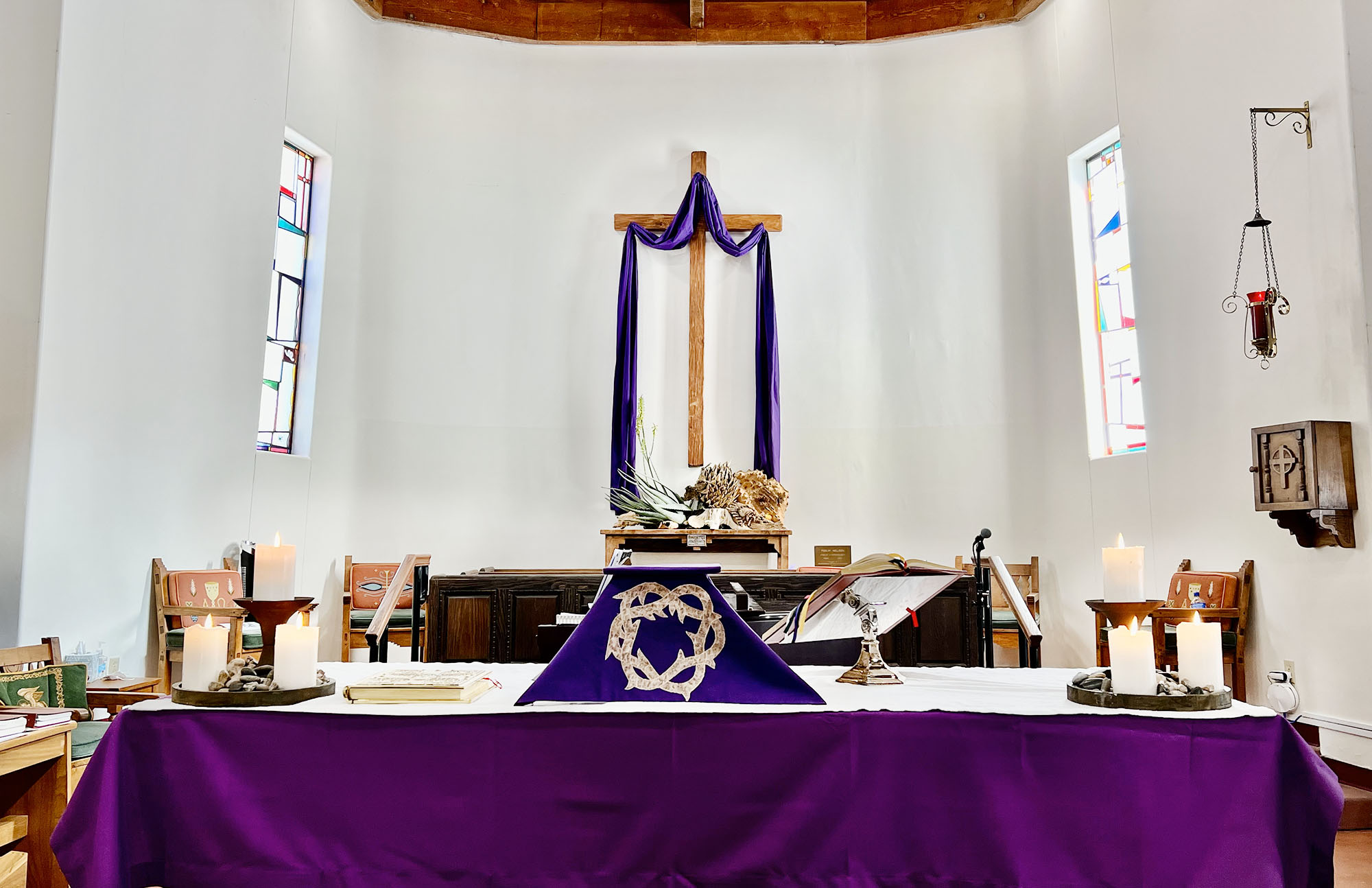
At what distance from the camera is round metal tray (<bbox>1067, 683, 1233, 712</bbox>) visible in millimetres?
1534

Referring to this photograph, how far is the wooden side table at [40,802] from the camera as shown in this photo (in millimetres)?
2414

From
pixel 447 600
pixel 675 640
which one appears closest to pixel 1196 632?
pixel 675 640

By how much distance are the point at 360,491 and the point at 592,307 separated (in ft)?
6.99

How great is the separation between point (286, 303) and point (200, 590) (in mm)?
2166

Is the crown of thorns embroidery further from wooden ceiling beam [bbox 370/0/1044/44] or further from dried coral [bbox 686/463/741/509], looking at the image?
wooden ceiling beam [bbox 370/0/1044/44]

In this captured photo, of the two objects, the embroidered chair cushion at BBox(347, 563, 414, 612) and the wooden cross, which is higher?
the wooden cross

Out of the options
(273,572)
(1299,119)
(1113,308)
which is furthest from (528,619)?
(1113,308)

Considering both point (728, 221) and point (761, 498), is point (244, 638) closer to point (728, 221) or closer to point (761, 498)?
point (761, 498)

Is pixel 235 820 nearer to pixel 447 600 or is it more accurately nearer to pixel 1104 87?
pixel 447 600

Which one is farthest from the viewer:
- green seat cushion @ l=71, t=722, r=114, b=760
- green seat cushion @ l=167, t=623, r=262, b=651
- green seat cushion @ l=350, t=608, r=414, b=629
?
green seat cushion @ l=350, t=608, r=414, b=629

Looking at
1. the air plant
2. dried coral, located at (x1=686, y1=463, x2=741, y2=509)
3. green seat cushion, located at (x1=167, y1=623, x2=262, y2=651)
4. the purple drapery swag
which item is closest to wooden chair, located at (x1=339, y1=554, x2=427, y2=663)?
green seat cushion, located at (x1=167, y1=623, x2=262, y2=651)

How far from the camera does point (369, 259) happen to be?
6.70 metres

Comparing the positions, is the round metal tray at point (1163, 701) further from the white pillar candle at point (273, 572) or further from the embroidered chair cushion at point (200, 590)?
the embroidered chair cushion at point (200, 590)

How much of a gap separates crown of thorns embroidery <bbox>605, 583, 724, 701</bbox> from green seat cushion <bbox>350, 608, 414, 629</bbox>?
4.05 metres
